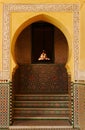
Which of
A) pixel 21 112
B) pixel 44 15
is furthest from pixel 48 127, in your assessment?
pixel 44 15

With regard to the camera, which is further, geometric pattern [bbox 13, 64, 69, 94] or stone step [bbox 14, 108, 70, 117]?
geometric pattern [bbox 13, 64, 69, 94]

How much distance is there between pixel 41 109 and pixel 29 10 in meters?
2.19

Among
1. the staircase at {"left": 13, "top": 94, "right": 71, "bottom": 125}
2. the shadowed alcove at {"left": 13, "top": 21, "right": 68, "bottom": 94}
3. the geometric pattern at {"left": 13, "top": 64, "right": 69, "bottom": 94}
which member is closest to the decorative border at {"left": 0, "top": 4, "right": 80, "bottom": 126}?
the staircase at {"left": 13, "top": 94, "right": 71, "bottom": 125}

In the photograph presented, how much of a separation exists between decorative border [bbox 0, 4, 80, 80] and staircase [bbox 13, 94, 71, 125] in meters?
1.11

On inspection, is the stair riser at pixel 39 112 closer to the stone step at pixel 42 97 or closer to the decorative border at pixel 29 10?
the stone step at pixel 42 97

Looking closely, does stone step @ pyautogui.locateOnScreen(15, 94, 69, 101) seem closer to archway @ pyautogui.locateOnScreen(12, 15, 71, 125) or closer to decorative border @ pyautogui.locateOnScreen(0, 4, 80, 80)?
archway @ pyautogui.locateOnScreen(12, 15, 71, 125)

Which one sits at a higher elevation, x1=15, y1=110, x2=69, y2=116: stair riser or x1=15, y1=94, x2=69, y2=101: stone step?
x1=15, y1=94, x2=69, y2=101: stone step

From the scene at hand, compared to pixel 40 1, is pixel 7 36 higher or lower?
lower

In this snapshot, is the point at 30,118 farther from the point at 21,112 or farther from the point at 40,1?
the point at 40,1

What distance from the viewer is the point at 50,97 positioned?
6723mm

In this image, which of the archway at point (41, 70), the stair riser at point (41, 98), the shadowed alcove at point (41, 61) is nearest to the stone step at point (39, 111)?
the stair riser at point (41, 98)

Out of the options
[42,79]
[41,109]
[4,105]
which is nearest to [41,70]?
[42,79]

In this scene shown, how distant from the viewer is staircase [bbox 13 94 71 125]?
19.6 ft

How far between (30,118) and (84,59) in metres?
1.85
